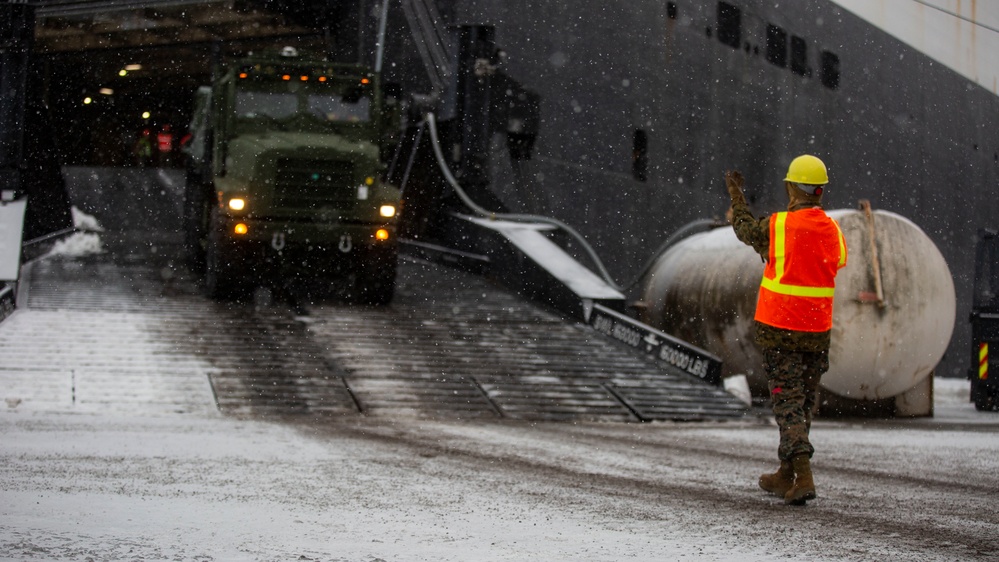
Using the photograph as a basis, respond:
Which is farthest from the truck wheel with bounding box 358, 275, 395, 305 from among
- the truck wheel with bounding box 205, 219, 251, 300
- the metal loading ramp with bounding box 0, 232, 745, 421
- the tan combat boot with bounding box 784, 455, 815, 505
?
the tan combat boot with bounding box 784, 455, 815, 505

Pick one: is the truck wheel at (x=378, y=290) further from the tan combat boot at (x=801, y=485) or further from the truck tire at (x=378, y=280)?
the tan combat boot at (x=801, y=485)

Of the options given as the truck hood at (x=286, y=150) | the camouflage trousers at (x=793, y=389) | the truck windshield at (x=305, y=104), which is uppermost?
the truck windshield at (x=305, y=104)

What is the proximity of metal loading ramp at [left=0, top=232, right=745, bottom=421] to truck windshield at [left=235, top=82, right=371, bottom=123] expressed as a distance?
2569mm

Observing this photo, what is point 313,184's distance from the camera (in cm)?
1739

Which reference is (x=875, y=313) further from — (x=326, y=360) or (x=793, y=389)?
(x=793, y=389)

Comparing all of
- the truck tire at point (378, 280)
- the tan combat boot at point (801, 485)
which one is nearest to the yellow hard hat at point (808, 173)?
the tan combat boot at point (801, 485)

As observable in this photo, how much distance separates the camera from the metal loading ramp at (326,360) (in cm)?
1270

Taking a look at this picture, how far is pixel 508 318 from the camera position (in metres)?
17.6

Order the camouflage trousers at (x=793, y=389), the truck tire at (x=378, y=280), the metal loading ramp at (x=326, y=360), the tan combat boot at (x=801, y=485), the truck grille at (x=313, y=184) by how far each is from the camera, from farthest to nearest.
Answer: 1. the truck tire at (x=378, y=280)
2. the truck grille at (x=313, y=184)
3. the metal loading ramp at (x=326, y=360)
4. the camouflage trousers at (x=793, y=389)
5. the tan combat boot at (x=801, y=485)

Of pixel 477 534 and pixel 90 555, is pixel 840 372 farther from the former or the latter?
pixel 90 555

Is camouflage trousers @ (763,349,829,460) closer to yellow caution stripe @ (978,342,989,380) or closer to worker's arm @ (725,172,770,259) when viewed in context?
worker's arm @ (725,172,770,259)

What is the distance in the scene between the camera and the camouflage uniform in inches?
263

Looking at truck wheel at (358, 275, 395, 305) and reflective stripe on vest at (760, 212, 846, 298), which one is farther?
truck wheel at (358, 275, 395, 305)

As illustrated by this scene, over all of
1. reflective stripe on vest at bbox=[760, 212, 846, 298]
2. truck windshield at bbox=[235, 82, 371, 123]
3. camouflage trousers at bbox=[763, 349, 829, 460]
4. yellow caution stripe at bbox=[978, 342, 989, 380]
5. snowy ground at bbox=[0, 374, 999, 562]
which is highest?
truck windshield at bbox=[235, 82, 371, 123]
